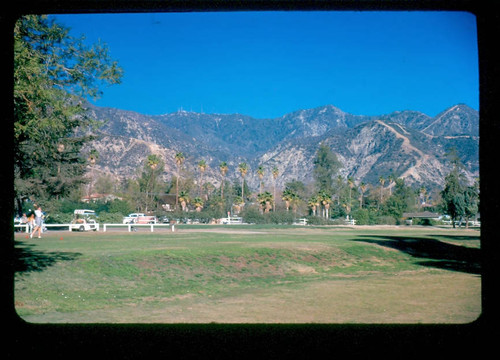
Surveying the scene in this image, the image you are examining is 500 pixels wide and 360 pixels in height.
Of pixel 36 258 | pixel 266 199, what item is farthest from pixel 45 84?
pixel 266 199

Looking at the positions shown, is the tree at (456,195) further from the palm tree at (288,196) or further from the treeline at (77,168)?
the palm tree at (288,196)

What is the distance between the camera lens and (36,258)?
17516 millimetres

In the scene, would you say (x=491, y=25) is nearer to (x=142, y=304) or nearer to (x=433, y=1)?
(x=433, y=1)

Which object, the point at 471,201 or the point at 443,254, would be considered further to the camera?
the point at 471,201

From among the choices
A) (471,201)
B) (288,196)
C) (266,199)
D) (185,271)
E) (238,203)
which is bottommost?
(185,271)

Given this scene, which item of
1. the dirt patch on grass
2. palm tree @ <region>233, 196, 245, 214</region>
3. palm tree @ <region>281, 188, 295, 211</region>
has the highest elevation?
palm tree @ <region>281, 188, 295, 211</region>

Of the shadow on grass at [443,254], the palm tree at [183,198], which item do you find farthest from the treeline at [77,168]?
the shadow on grass at [443,254]

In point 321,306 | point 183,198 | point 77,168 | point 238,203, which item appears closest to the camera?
point 321,306

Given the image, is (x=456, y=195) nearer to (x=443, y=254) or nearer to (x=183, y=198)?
(x=443, y=254)

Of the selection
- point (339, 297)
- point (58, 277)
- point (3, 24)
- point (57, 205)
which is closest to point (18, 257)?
point (58, 277)

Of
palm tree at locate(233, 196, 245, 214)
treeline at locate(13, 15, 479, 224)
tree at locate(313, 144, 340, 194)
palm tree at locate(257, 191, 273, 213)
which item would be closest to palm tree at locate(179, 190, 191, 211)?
treeline at locate(13, 15, 479, 224)

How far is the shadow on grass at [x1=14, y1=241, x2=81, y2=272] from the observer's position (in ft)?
50.9

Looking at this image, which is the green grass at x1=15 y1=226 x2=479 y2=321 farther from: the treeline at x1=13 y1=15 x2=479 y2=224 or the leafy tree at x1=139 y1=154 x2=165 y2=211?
the leafy tree at x1=139 y1=154 x2=165 y2=211

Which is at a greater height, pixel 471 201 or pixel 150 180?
pixel 150 180
